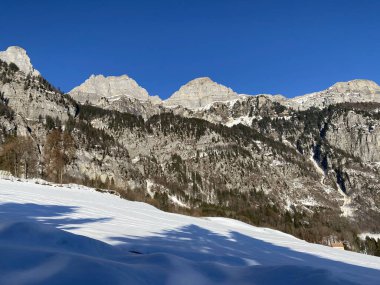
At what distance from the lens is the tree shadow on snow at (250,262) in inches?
213

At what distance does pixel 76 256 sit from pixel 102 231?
6960mm

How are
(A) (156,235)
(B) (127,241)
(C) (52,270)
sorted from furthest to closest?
(A) (156,235), (B) (127,241), (C) (52,270)

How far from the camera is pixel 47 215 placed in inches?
558

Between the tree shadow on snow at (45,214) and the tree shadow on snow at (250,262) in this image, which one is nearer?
the tree shadow on snow at (250,262)

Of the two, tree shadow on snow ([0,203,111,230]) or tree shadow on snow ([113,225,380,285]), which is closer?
tree shadow on snow ([113,225,380,285])

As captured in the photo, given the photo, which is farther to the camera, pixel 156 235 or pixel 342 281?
pixel 156 235

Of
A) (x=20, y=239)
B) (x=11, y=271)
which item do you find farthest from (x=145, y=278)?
(x=20, y=239)

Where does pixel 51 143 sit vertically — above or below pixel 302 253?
above

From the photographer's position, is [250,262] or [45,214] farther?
[45,214]

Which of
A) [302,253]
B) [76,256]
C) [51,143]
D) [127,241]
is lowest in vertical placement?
[302,253]

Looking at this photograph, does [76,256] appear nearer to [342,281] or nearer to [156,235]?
[342,281]

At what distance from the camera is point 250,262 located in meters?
10.2

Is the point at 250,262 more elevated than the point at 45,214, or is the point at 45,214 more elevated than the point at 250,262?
the point at 45,214

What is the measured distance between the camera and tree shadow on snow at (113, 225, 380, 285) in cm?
540
